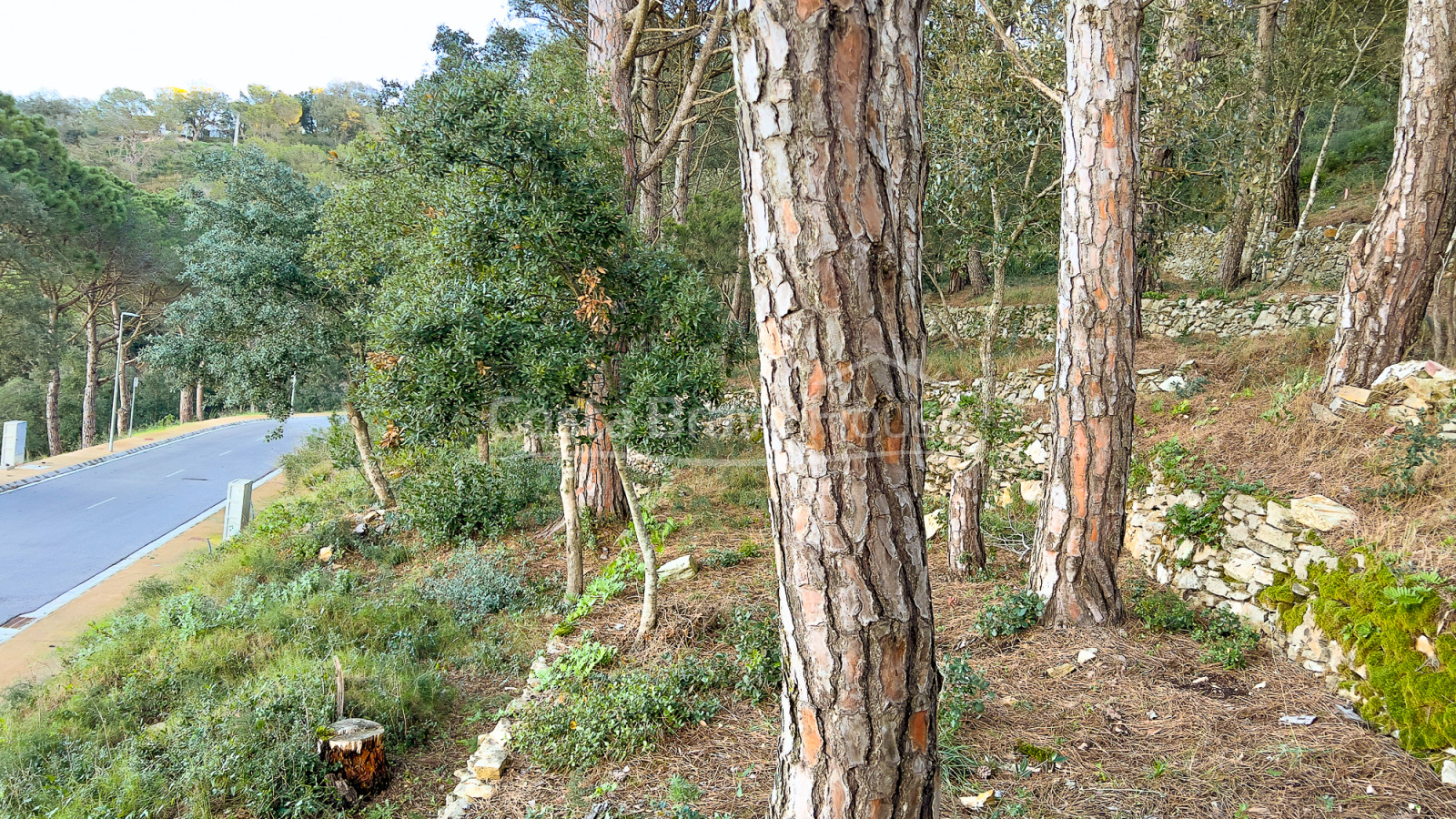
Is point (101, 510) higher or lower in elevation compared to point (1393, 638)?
lower

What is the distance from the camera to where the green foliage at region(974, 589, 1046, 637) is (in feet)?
14.5

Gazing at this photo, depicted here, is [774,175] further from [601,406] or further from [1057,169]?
[1057,169]

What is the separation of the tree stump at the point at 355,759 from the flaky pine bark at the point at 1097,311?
14.6 ft

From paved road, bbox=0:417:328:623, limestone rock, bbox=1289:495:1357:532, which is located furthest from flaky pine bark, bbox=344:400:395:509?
limestone rock, bbox=1289:495:1357:532

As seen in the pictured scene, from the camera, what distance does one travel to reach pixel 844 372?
1.82 m

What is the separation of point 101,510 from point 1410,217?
20.5 m

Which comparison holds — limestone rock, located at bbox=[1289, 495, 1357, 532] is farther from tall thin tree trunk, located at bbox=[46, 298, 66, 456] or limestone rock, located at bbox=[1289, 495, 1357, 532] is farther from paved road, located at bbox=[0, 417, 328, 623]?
tall thin tree trunk, located at bbox=[46, 298, 66, 456]

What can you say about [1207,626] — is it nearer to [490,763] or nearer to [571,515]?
[490,763]

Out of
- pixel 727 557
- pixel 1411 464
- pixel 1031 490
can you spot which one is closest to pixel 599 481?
pixel 727 557

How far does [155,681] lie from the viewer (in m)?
5.91

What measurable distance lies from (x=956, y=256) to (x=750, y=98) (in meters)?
7.07

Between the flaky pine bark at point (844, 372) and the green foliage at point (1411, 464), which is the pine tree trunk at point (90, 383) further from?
the green foliage at point (1411, 464)

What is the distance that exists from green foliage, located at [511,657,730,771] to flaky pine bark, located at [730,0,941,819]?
6.22 ft

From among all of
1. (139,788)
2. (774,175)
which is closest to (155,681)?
(139,788)
